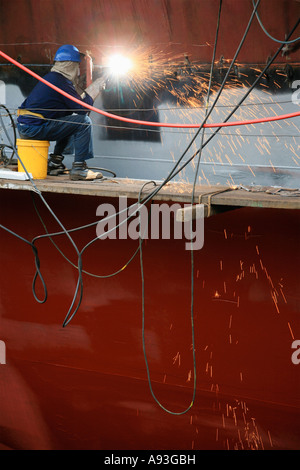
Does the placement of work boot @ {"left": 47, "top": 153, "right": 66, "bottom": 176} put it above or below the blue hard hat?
below

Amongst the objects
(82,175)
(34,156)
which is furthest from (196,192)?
(34,156)

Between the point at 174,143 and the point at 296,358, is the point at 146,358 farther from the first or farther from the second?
the point at 174,143

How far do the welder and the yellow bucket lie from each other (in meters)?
0.19

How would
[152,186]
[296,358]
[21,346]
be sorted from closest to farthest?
1. [152,186]
2. [296,358]
3. [21,346]

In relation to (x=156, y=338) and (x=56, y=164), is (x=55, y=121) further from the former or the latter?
(x=156, y=338)

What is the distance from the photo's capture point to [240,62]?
148 inches

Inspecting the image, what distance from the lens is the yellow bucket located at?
3.62m

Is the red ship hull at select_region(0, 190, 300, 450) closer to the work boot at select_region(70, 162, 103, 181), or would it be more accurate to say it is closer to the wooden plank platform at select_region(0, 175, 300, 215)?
the work boot at select_region(70, 162, 103, 181)

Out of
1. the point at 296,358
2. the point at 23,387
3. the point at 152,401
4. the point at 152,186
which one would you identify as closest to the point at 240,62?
the point at 152,186

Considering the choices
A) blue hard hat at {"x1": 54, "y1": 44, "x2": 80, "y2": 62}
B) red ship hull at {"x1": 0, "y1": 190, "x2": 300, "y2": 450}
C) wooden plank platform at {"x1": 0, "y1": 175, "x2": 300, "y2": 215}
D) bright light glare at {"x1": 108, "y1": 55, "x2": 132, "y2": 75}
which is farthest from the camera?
bright light glare at {"x1": 108, "y1": 55, "x2": 132, "y2": 75}

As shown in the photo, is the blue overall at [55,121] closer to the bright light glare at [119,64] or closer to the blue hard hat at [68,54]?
the blue hard hat at [68,54]

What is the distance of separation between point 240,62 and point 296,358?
2.10m

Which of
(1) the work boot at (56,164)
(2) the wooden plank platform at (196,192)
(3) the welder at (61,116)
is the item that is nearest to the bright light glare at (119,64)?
(3) the welder at (61,116)

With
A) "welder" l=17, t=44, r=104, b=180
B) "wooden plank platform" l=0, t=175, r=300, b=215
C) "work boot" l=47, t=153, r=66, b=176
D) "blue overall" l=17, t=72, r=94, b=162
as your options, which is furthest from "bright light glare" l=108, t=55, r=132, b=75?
"wooden plank platform" l=0, t=175, r=300, b=215
